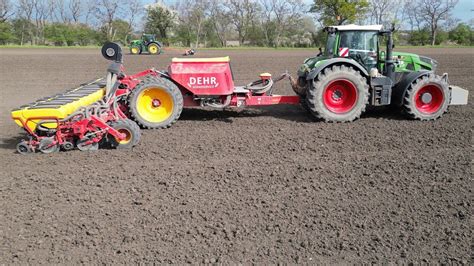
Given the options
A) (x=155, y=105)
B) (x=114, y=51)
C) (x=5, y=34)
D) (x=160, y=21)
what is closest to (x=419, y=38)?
(x=160, y=21)

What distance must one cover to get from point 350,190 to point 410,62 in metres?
4.86

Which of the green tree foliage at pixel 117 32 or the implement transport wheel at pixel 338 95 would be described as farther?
the green tree foliage at pixel 117 32

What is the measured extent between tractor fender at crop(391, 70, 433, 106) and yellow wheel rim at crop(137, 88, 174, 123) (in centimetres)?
421

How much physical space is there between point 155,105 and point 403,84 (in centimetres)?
458

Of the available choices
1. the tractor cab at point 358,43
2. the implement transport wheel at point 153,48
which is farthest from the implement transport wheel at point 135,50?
the tractor cab at point 358,43

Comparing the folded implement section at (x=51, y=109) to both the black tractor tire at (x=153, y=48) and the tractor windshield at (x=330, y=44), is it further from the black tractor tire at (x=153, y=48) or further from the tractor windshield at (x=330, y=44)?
the black tractor tire at (x=153, y=48)

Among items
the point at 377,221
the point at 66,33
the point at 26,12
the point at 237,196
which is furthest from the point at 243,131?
the point at 26,12

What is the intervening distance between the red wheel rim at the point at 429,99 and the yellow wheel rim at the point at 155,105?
180 inches

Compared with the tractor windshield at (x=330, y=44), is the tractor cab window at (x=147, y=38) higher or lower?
higher

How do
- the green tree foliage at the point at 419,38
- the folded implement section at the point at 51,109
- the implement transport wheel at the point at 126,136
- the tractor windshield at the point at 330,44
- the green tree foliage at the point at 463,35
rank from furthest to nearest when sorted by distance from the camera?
the green tree foliage at the point at 419,38
the green tree foliage at the point at 463,35
the tractor windshield at the point at 330,44
the implement transport wheel at the point at 126,136
the folded implement section at the point at 51,109

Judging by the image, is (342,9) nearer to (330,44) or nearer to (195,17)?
(195,17)

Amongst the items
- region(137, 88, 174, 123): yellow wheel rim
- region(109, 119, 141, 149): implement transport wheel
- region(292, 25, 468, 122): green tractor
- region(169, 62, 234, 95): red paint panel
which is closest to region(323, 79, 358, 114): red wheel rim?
region(292, 25, 468, 122): green tractor

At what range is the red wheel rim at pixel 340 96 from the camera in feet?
25.6

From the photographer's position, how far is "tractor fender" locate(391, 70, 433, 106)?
775cm
